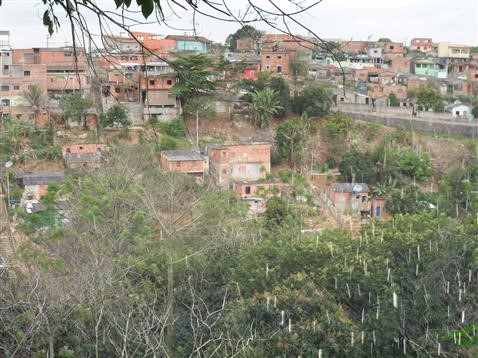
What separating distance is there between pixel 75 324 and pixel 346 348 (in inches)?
97.9

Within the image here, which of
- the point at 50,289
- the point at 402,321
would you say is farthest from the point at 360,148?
the point at 50,289

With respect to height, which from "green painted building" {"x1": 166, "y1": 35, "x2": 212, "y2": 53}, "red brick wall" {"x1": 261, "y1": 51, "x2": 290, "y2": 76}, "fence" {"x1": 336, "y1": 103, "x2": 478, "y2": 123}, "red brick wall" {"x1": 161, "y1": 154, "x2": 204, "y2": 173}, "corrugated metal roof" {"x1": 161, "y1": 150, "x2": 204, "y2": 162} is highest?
"green painted building" {"x1": 166, "y1": 35, "x2": 212, "y2": 53}

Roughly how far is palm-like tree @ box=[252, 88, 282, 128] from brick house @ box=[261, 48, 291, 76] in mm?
2856

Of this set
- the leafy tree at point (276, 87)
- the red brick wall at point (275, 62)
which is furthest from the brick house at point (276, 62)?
the leafy tree at point (276, 87)

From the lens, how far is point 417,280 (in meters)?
8.54

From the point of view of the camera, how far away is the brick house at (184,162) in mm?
15258

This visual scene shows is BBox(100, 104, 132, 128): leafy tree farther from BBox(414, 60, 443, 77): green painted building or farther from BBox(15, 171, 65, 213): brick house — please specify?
BBox(414, 60, 443, 77): green painted building

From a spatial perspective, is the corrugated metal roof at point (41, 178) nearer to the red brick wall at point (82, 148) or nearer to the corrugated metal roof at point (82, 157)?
the corrugated metal roof at point (82, 157)

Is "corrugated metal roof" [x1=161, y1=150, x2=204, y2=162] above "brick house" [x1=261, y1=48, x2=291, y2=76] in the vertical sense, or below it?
below

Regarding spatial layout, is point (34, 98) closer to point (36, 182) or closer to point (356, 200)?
point (36, 182)

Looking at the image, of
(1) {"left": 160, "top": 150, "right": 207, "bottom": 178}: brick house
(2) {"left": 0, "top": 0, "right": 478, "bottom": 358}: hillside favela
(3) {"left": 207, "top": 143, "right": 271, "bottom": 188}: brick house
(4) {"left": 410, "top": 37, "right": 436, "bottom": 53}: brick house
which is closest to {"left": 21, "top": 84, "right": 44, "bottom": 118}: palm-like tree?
(2) {"left": 0, "top": 0, "right": 478, "bottom": 358}: hillside favela

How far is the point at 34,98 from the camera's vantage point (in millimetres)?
17328

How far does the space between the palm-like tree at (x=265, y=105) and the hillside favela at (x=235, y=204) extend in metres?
0.07

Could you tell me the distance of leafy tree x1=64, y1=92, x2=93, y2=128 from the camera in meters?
16.8
